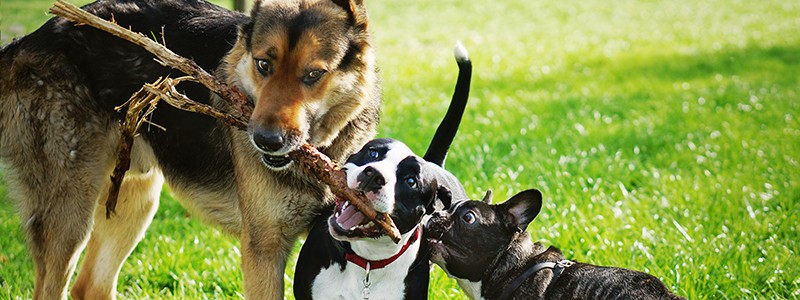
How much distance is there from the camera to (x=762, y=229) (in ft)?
14.5

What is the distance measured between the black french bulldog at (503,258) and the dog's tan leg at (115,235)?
1810 mm

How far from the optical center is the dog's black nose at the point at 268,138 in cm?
257

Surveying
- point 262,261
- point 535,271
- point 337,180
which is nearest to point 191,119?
point 262,261

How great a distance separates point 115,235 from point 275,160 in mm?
1612

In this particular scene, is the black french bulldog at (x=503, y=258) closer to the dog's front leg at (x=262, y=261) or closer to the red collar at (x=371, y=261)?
the red collar at (x=371, y=261)

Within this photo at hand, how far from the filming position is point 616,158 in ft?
19.2

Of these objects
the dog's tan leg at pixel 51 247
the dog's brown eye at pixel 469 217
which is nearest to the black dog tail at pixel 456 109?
the dog's brown eye at pixel 469 217

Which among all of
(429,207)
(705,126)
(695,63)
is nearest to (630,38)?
(695,63)

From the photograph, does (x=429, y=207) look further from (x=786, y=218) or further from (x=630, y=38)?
(x=630, y=38)

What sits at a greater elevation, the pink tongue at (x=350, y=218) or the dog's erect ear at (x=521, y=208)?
the pink tongue at (x=350, y=218)

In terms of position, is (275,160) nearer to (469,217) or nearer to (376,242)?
(376,242)

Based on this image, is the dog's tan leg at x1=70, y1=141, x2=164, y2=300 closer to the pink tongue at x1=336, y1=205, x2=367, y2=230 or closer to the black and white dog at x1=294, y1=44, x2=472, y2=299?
the black and white dog at x1=294, y1=44, x2=472, y2=299

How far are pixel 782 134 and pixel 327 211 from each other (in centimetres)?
560

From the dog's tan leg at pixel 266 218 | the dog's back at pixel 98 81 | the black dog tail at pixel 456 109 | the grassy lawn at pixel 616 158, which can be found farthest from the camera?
the grassy lawn at pixel 616 158
